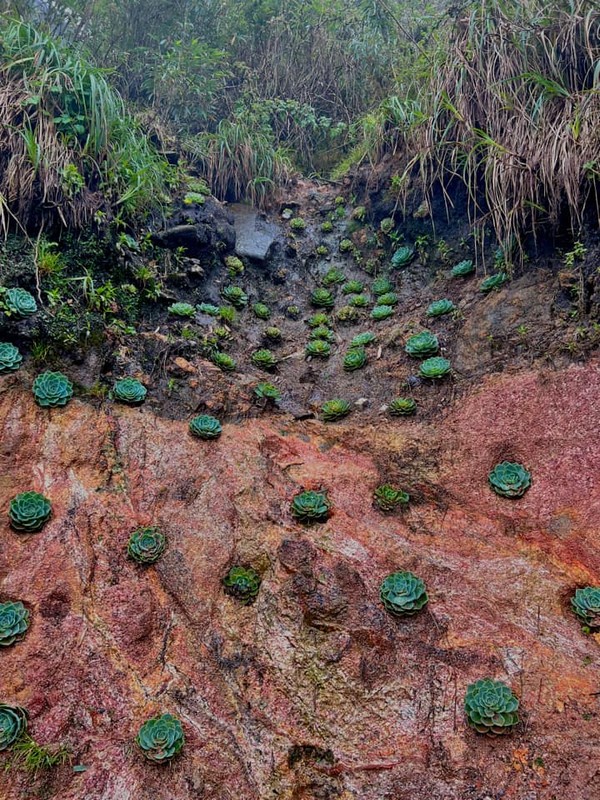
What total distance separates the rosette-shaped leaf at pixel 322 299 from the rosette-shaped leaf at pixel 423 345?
1621mm

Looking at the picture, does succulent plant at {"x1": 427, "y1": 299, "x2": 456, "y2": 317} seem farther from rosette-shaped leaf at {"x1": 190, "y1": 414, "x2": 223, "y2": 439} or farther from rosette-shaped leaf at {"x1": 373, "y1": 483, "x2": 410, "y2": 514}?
rosette-shaped leaf at {"x1": 190, "y1": 414, "x2": 223, "y2": 439}

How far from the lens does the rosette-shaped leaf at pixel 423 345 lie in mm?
4910

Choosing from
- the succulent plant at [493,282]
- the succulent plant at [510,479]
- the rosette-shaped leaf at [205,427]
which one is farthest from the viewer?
the succulent plant at [493,282]

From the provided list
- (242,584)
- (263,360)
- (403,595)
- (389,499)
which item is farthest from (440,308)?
(242,584)

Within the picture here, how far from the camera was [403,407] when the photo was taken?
451 centimetres

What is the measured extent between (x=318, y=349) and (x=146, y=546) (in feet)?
9.76

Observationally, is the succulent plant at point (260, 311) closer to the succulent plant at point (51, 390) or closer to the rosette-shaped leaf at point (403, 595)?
the succulent plant at point (51, 390)

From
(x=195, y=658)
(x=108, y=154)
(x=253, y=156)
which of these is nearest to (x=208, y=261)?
(x=108, y=154)

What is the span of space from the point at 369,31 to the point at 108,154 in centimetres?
622

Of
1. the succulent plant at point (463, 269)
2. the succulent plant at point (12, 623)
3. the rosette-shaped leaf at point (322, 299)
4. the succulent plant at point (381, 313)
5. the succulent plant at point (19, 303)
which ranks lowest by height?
the succulent plant at point (12, 623)

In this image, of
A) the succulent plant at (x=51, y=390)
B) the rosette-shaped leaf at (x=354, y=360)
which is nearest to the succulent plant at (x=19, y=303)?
the succulent plant at (x=51, y=390)

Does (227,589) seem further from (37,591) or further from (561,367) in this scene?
(561,367)

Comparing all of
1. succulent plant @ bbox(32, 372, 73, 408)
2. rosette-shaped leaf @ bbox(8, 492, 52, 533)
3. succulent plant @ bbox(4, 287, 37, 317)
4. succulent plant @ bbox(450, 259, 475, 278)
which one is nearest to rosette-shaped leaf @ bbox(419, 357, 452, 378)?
succulent plant @ bbox(450, 259, 475, 278)

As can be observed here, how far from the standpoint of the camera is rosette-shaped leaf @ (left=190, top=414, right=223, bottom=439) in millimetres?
4191
